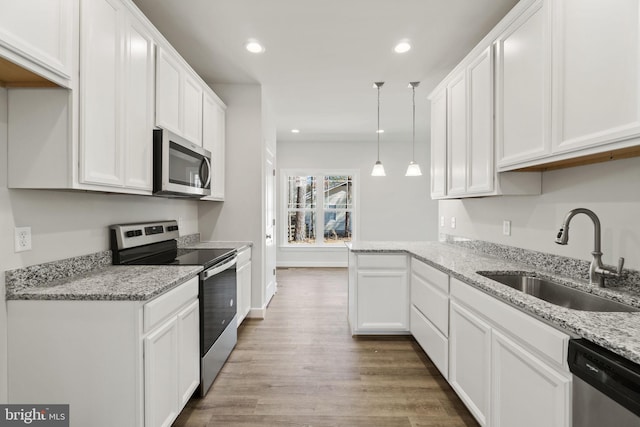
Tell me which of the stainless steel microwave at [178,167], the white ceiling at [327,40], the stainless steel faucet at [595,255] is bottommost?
the stainless steel faucet at [595,255]

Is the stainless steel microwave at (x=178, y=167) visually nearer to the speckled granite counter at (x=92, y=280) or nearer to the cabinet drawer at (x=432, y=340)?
the speckled granite counter at (x=92, y=280)

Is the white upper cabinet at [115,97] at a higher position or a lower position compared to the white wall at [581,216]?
higher

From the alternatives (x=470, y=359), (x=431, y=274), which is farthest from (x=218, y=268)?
(x=470, y=359)

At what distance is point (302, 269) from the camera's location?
641 cm

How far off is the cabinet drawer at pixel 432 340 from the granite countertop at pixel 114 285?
5.60 feet

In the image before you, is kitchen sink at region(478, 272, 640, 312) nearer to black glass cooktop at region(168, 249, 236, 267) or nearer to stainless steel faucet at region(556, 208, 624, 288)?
stainless steel faucet at region(556, 208, 624, 288)

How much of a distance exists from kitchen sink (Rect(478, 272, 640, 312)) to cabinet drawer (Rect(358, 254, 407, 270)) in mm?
1026

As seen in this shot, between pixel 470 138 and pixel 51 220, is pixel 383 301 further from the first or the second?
pixel 51 220

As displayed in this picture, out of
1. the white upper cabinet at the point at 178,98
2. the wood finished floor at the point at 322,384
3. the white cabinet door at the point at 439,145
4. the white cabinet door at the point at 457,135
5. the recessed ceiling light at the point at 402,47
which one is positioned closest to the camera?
the wood finished floor at the point at 322,384

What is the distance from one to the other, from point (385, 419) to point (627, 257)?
1.54 metres

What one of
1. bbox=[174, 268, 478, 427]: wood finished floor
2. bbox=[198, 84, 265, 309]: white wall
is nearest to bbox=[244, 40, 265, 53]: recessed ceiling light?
bbox=[198, 84, 265, 309]: white wall

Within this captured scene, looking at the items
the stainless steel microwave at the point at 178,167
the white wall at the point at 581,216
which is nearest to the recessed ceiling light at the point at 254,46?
the stainless steel microwave at the point at 178,167

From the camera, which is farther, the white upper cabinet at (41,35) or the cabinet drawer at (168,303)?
the cabinet drawer at (168,303)

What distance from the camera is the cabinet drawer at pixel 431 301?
212cm
